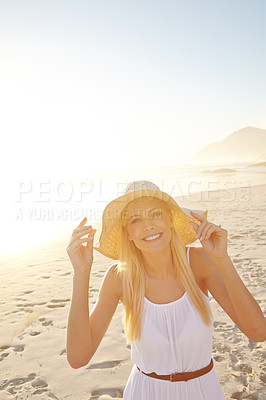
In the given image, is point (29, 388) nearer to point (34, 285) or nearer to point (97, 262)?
point (34, 285)

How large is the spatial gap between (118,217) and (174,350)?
102cm

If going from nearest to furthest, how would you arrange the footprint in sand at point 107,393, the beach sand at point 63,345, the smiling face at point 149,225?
the smiling face at point 149,225 < the footprint in sand at point 107,393 < the beach sand at point 63,345

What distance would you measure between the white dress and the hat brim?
678mm

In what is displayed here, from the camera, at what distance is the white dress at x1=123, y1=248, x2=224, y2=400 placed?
2086 millimetres

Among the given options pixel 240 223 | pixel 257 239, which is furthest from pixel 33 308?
pixel 240 223

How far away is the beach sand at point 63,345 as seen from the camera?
12.1ft

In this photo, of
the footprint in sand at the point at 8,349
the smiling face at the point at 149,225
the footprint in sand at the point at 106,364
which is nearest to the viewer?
the smiling face at the point at 149,225

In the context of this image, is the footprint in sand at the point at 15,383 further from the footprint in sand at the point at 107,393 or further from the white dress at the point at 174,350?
the white dress at the point at 174,350

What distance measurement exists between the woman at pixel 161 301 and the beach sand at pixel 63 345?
1.73m

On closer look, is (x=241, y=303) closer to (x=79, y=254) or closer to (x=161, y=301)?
(x=161, y=301)

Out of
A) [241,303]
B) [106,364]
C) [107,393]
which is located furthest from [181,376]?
[106,364]

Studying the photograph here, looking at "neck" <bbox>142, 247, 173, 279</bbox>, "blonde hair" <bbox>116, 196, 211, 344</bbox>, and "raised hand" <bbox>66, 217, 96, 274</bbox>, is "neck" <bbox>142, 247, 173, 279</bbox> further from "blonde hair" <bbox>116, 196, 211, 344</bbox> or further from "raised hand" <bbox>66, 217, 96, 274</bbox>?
"raised hand" <bbox>66, 217, 96, 274</bbox>

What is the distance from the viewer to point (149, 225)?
229 cm

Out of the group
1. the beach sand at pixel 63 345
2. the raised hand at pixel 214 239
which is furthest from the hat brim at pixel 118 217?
the beach sand at pixel 63 345
